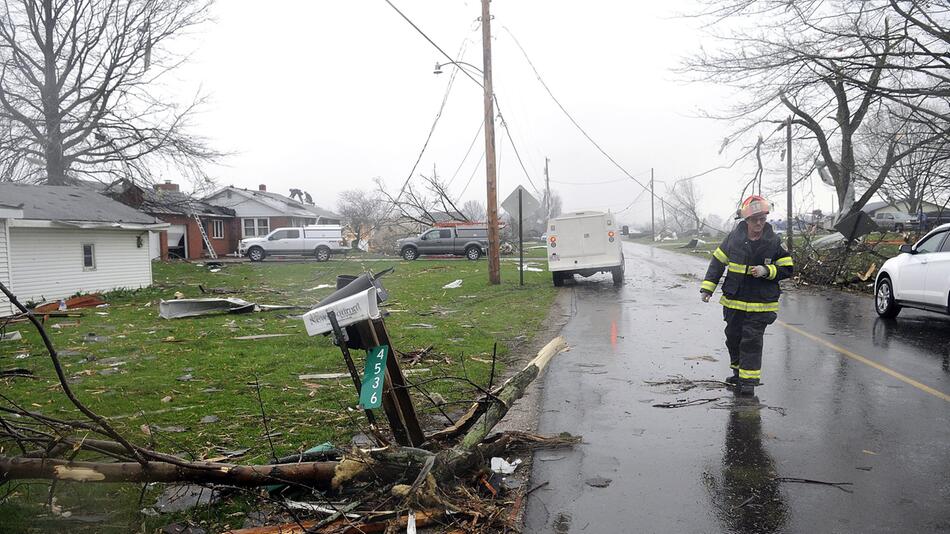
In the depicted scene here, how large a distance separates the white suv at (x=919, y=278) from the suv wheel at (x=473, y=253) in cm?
2498

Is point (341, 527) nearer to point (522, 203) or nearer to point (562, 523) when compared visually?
point (562, 523)

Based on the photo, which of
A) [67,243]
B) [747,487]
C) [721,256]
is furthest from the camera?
[67,243]

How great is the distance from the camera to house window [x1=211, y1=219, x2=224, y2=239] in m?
43.6

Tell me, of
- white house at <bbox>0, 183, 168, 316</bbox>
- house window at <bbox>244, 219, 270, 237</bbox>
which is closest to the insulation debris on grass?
white house at <bbox>0, 183, 168, 316</bbox>

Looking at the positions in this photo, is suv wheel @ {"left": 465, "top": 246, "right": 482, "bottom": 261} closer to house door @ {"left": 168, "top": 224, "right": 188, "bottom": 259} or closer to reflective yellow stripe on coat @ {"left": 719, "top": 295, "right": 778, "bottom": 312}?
house door @ {"left": 168, "top": 224, "right": 188, "bottom": 259}

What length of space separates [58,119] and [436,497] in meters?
31.7

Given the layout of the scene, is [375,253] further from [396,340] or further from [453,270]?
[396,340]

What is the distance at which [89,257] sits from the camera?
19.8 meters

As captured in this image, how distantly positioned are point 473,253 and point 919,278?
87.0ft

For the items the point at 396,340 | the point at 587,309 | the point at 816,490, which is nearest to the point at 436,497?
the point at 816,490

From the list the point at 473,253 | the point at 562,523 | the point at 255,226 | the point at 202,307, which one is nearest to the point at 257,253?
the point at 473,253

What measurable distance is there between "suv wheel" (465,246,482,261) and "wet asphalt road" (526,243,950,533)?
1013 inches

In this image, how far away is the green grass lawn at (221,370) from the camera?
5.05m

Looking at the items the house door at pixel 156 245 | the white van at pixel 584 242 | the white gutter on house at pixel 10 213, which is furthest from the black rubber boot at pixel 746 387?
the house door at pixel 156 245
